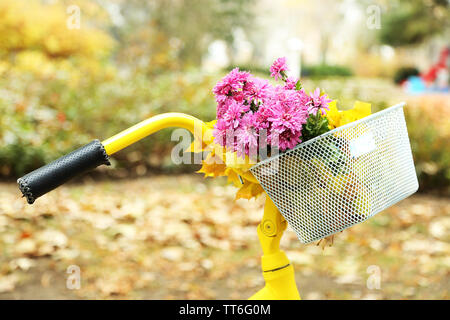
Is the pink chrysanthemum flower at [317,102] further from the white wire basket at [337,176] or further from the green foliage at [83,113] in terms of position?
the green foliage at [83,113]

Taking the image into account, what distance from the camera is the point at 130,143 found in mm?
1331

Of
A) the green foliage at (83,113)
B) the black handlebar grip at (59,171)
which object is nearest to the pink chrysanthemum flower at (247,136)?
the black handlebar grip at (59,171)

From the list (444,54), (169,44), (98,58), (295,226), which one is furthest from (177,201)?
(444,54)

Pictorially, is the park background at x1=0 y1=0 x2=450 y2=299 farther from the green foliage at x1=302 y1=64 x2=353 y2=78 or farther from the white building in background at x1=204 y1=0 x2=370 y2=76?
the green foliage at x1=302 y1=64 x2=353 y2=78

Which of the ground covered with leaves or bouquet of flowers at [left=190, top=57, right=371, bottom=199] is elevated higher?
bouquet of flowers at [left=190, top=57, right=371, bottom=199]

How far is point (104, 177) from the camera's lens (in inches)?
200

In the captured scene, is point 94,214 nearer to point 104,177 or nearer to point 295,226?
point 104,177

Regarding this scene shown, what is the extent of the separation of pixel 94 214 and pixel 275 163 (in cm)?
302

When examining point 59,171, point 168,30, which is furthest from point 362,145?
point 168,30

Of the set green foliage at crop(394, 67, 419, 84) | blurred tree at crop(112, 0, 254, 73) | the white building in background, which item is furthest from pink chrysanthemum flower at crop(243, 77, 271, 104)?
green foliage at crop(394, 67, 419, 84)

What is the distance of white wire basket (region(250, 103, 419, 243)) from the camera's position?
1.23m

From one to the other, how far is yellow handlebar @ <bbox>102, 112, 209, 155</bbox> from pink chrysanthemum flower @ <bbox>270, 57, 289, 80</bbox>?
260 mm

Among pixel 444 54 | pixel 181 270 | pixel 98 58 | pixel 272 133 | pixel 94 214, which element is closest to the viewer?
pixel 272 133
